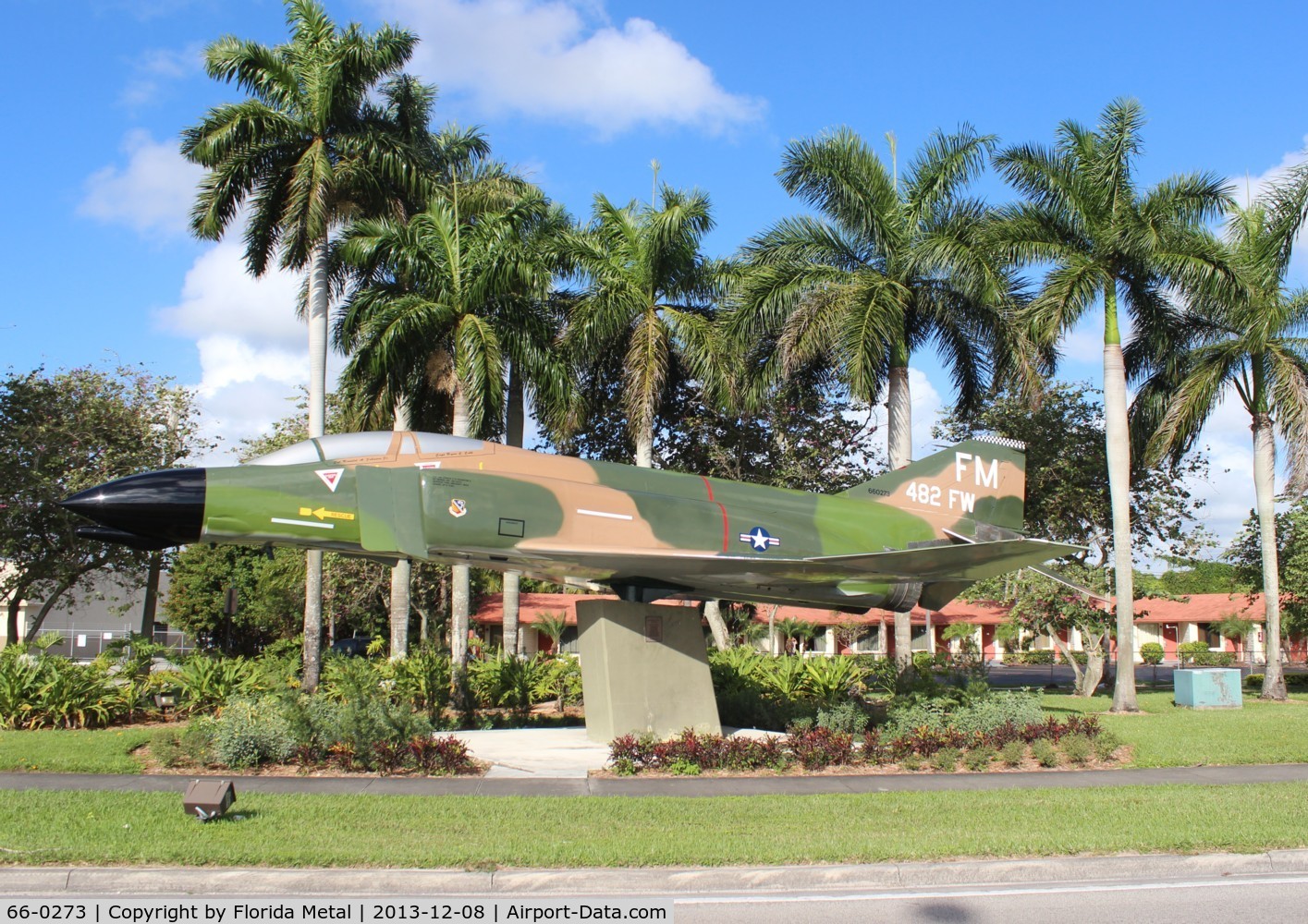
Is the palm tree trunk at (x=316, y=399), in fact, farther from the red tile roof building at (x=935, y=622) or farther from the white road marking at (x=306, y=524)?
the red tile roof building at (x=935, y=622)

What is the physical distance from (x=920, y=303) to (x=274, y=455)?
15.5m

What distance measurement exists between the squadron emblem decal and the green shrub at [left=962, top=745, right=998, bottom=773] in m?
3.83

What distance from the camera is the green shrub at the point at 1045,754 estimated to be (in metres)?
13.5

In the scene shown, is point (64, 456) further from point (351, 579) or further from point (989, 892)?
point (989, 892)

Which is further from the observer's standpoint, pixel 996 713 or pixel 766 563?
pixel 996 713

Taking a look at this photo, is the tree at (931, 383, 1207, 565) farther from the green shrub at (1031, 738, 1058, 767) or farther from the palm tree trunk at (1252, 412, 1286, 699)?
the green shrub at (1031, 738, 1058, 767)

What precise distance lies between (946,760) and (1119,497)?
34.5ft

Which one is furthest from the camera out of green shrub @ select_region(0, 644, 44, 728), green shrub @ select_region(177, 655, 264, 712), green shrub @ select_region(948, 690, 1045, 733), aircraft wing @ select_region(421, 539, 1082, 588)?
green shrub @ select_region(177, 655, 264, 712)

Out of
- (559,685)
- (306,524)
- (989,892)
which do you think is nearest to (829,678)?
(559,685)

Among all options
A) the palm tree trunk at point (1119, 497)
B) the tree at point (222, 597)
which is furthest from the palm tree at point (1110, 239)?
the tree at point (222, 597)

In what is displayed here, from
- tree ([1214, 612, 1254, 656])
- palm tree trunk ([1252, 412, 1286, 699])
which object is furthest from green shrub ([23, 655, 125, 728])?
tree ([1214, 612, 1254, 656])

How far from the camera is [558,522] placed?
1330 cm

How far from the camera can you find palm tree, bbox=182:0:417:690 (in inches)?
872

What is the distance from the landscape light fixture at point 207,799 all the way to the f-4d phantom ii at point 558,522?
3876mm
